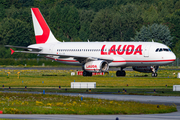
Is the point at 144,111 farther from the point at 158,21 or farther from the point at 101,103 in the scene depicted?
the point at 158,21

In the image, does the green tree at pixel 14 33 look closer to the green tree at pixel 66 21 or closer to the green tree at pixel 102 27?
the green tree at pixel 66 21

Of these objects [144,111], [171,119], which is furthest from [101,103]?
[171,119]

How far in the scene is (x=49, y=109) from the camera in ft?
75.9

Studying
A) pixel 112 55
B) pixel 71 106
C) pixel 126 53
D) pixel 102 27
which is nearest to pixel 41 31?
pixel 112 55

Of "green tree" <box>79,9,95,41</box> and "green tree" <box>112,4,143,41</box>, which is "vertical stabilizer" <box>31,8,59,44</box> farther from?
"green tree" <box>79,9,95,41</box>

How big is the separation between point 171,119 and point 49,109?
7.13 meters

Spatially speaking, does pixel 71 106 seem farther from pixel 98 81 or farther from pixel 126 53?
pixel 126 53

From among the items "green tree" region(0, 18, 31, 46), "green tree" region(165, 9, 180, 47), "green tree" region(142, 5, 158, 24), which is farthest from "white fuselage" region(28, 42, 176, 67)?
"green tree" region(142, 5, 158, 24)

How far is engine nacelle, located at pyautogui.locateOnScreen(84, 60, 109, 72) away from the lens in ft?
178

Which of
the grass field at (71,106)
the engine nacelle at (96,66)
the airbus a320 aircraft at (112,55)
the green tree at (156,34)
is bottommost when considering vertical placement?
the grass field at (71,106)

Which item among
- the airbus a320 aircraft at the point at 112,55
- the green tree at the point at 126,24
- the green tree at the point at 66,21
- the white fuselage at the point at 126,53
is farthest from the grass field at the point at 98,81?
the green tree at the point at 66,21

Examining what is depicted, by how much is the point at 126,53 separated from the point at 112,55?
7.36 feet

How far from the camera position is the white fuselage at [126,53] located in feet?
178

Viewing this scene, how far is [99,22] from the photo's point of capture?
153000 millimetres
